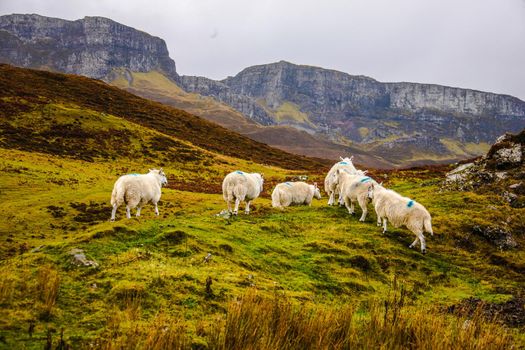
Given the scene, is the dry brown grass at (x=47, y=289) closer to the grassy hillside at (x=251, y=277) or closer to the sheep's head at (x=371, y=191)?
the grassy hillside at (x=251, y=277)

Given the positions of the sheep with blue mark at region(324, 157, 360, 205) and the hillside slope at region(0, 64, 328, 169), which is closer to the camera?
the sheep with blue mark at region(324, 157, 360, 205)

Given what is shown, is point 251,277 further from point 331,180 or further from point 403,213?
point 331,180

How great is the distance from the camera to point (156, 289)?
318 inches

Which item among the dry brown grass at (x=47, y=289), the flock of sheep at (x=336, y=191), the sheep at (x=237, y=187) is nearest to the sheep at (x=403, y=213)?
the flock of sheep at (x=336, y=191)

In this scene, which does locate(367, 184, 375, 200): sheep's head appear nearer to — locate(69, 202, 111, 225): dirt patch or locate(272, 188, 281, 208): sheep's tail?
locate(272, 188, 281, 208): sheep's tail

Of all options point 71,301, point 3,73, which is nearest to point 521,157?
point 71,301

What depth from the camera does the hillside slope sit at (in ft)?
192

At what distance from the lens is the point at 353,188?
19.3 m

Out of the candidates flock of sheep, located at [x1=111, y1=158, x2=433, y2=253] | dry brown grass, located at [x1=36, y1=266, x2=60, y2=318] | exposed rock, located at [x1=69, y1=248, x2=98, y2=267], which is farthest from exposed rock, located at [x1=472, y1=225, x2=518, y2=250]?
dry brown grass, located at [x1=36, y1=266, x2=60, y2=318]

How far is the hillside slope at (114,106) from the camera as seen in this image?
192ft

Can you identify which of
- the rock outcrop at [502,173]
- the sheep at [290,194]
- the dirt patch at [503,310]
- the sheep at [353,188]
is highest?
the rock outcrop at [502,173]

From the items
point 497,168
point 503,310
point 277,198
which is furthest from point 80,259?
point 497,168

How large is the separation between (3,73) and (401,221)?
75429mm

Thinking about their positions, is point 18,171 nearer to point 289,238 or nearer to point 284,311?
point 289,238
